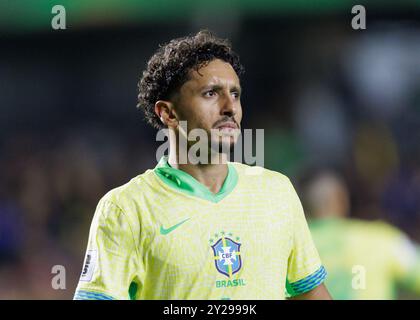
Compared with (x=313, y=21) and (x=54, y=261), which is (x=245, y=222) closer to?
(x=54, y=261)

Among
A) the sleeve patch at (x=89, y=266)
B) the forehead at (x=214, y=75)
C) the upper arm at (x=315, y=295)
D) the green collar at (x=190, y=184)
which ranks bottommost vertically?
the upper arm at (x=315, y=295)

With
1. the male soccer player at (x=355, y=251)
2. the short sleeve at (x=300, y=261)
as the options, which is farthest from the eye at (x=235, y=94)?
the male soccer player at (x=355, y=251)

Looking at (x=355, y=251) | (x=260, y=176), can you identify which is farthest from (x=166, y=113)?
(x=355, y=251)

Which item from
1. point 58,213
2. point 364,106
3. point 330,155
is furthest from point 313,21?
point 58,213

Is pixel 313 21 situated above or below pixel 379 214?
above

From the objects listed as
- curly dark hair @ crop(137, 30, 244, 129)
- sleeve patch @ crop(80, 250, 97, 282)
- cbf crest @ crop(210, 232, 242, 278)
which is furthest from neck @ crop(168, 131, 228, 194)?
sleeve patch @ crop(80, 250, 97, 282)

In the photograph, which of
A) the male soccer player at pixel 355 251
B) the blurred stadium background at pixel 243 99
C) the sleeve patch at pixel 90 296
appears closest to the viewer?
the sleeve patch at pixel 90 296

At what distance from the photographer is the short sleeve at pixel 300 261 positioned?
3.12 meters

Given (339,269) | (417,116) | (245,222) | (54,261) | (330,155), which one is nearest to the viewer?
(245,222)

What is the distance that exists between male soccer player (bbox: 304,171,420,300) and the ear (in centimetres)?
233

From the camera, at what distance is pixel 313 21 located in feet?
24.0

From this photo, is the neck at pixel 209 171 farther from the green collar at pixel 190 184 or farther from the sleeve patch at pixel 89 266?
the sleeve patch at pixel 89 266

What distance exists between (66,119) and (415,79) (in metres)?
3.29

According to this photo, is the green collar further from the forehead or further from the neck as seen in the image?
the forehead
